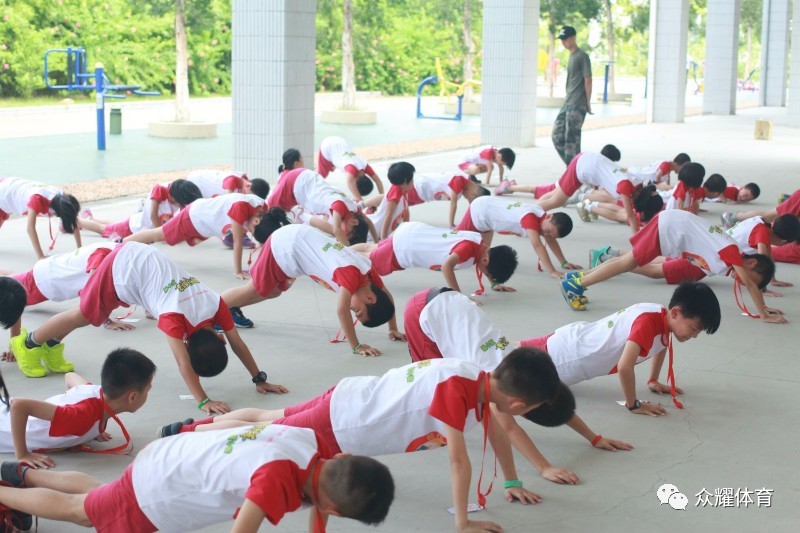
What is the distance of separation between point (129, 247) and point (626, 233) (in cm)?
512

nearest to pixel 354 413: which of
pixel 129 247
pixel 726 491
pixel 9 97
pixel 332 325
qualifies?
pixel 726 491

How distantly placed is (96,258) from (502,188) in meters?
6.02

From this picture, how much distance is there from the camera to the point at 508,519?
11.4ft

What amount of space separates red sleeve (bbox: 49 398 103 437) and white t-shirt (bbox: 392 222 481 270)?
2.61 meters

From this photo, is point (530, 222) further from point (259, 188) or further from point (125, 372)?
point (125, 372)

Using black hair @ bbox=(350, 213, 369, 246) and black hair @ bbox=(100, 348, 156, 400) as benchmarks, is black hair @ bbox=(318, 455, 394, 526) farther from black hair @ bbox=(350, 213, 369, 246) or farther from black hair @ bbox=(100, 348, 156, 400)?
black hair @ bbox=(350, 213, 369, 246)

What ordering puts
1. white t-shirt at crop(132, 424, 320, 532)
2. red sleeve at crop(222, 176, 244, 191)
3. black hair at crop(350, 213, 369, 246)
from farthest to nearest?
red sleeve at crop(222, 176, 244, 191) → black hair at crop(350, 213, 369, 246) → white t-shirt at crop(132, 424, 320, 532)

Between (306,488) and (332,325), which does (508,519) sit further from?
(332,325)

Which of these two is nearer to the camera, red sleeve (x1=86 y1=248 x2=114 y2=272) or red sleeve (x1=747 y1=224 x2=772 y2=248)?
red sleeve (x1=86 y1=248 x2=114 y2=272)

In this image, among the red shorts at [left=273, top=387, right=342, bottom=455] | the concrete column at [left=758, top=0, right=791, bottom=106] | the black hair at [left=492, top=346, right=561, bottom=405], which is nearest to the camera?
the black hair at [left=492, top=346, right=561, bottom=405]

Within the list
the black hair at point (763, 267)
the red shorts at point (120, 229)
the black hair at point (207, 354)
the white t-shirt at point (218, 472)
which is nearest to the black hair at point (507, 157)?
the red shorts at point (120, 229)

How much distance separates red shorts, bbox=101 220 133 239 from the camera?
26.1 ft

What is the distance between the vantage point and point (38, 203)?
725 cm

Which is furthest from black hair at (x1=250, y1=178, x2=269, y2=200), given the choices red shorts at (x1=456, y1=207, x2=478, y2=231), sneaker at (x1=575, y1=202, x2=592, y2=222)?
sneaker at (x1=575, y1=202, x2=592, y2=222)
